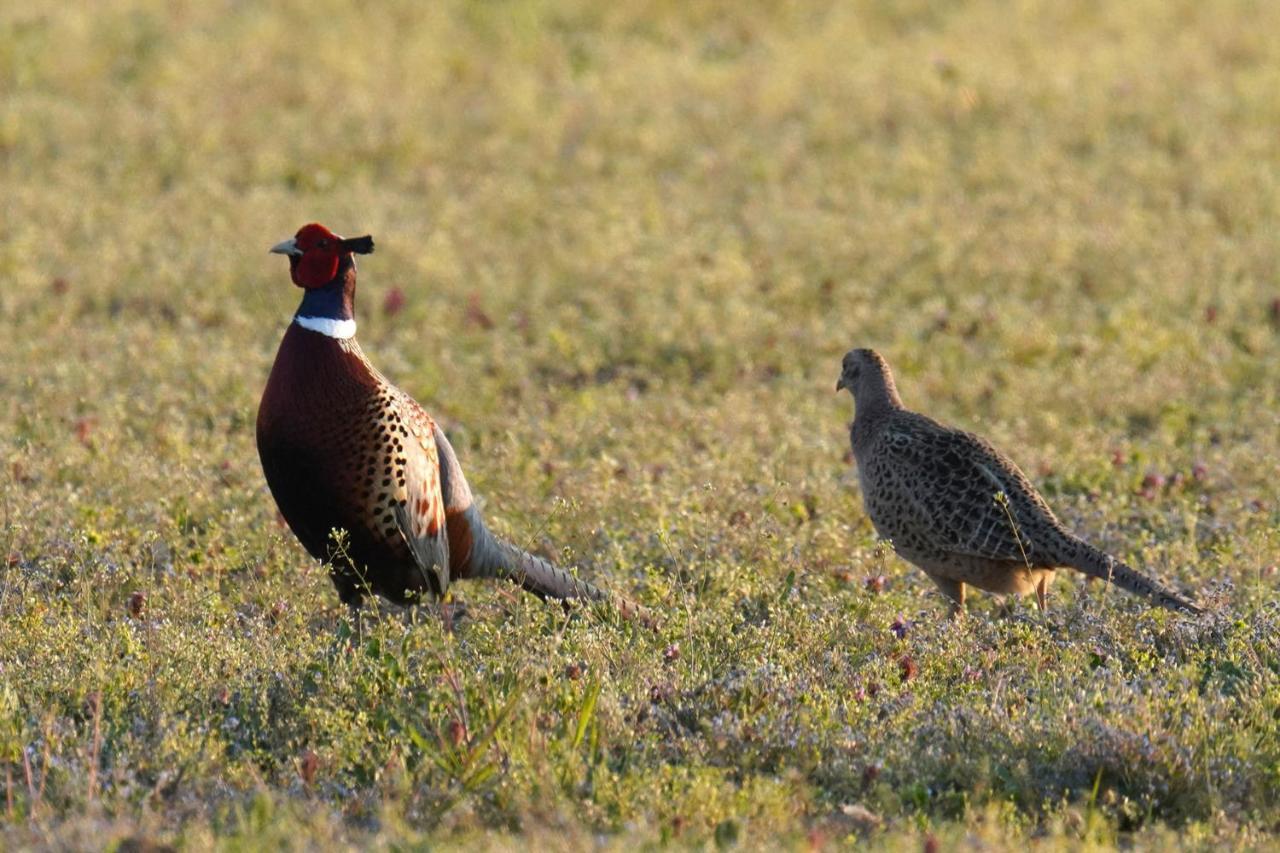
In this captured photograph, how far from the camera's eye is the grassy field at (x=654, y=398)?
4891mm

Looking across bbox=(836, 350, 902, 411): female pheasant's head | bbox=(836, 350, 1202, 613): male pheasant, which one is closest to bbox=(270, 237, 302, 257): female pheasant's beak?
bbox=(836, 350, 1202, 613): male pheasant

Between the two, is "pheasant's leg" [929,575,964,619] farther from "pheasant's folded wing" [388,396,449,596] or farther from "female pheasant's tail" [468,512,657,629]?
"pheasant's folded wing" [388,396,449,596]

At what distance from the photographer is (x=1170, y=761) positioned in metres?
4.93

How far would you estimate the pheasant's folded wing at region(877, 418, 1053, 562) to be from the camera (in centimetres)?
671

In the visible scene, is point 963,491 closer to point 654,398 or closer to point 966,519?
point 966,519

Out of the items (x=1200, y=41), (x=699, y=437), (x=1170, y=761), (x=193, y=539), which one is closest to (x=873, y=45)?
(x=1200, y=41)

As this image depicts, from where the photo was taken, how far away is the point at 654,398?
984 cm

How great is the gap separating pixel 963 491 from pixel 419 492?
1.99 m

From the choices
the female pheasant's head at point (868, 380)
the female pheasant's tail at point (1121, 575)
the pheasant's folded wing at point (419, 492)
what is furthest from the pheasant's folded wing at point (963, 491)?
the pheasant's folded wing at point (419, 492)

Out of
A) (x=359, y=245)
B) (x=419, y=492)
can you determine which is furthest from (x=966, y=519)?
(x=359, y=245)

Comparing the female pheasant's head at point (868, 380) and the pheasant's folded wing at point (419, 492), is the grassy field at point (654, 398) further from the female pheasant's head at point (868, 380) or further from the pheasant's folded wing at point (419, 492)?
the female pheasant's head at point (868, 380)

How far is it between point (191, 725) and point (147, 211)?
27.4ft

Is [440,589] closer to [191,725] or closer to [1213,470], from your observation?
[191,725]

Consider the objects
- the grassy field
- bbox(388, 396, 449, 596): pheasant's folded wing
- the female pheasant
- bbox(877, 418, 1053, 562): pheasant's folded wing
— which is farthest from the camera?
bbox(877, 418, 1053, 562): pheasant's folded wing
